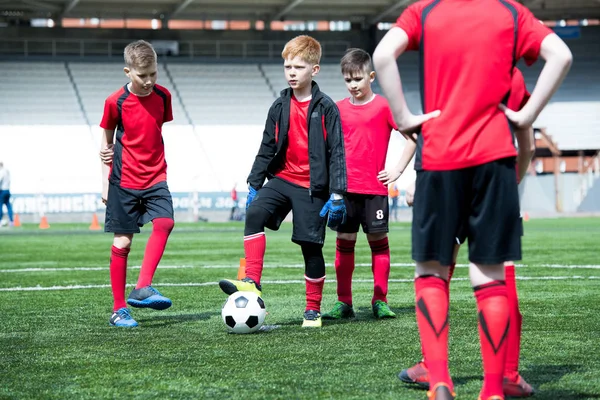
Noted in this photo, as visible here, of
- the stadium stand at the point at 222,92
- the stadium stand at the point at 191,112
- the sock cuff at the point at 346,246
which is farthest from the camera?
the stadium stand at the point at 222,92

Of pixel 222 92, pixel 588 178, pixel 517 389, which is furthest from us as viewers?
pixel 222 92

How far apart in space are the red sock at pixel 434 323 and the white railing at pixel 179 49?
36.1 metres

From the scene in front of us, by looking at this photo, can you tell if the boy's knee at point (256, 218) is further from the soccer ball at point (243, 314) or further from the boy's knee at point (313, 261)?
the soccer ball at point (243, 314)

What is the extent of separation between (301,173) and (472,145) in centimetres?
300

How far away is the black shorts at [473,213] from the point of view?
143 inches

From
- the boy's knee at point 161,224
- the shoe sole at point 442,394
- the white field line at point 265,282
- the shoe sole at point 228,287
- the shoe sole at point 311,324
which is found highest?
the boy's knee at point 161,224

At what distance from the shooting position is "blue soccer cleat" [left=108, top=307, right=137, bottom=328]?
6.57m

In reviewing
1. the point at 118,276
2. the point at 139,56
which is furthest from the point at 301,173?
the point at 118,276

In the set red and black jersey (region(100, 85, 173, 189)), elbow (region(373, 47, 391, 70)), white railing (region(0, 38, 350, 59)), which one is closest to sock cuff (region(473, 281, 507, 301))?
elbow (region(373, 47, 391, 70))

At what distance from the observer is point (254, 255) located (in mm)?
6512

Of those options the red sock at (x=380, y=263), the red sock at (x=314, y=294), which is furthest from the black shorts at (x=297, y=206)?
the red sock at (x=380, y=263)

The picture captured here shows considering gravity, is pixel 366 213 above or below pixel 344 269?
above

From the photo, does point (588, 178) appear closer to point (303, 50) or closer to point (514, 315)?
point (303, 50)

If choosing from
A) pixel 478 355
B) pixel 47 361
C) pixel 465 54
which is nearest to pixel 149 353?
pixel 47 361
